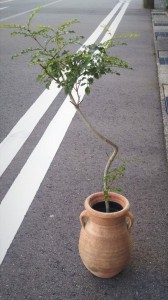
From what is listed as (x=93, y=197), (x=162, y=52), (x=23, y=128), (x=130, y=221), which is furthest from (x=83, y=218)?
(x=162, y=52)

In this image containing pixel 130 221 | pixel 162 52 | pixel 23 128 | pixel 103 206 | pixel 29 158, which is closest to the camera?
pixel 130 221

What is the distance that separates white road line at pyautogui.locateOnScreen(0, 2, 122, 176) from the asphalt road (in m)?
0.03

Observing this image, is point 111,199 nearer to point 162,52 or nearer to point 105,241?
point 105,241

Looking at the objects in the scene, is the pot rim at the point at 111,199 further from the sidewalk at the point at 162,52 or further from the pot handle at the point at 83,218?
the sidewalk at the point at 162,52

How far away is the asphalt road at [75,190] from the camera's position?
239cm

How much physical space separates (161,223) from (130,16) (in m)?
14.9

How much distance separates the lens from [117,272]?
2.36 meters

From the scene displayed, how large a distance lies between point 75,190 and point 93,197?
100 cm

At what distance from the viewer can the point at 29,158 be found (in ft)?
13.0

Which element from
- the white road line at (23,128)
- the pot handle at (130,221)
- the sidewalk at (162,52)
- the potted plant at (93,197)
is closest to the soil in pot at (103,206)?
the potted plant at (93,197)

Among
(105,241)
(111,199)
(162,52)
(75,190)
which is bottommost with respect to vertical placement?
(162,52)

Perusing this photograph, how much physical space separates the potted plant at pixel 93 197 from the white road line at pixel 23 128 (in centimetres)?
168

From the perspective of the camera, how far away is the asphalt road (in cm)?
239

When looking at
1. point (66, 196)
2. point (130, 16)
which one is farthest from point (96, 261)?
point (130, 16)
